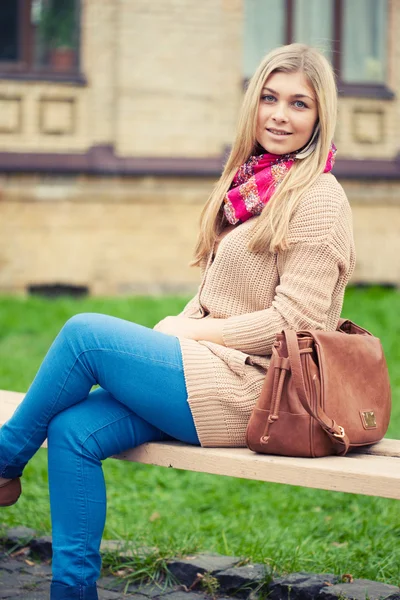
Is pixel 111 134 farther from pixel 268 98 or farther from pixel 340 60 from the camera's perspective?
pixel 268 98

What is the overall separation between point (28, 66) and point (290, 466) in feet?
28.7

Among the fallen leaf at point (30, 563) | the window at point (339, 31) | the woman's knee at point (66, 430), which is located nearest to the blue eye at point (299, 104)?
the woman's knee at point (66, 430)

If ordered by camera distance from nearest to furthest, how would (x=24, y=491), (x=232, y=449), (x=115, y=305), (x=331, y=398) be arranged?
(x=331, y=398) → (x=232, y=449) → (x=24, y=491) → (x=115, y=305)

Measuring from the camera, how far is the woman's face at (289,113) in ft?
10.7

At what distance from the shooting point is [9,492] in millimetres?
3250

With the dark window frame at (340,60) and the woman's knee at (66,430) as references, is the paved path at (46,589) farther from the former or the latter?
the dark window frame at (340,60)

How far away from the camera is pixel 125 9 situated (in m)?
10.4

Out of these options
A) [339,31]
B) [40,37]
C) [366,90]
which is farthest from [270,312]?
[339,31]

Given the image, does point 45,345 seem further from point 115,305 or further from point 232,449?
point 232,449

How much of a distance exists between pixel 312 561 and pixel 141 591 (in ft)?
Answer: 2.25

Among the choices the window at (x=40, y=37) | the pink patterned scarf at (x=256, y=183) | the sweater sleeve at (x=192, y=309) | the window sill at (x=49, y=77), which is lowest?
the sweater sleeve at (x=192, y=309)

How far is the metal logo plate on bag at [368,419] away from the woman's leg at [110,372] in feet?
1.77

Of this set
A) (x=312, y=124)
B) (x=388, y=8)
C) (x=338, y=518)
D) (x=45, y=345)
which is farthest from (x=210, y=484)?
(x=388, y=8)

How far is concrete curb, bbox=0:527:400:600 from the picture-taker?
338 cm
